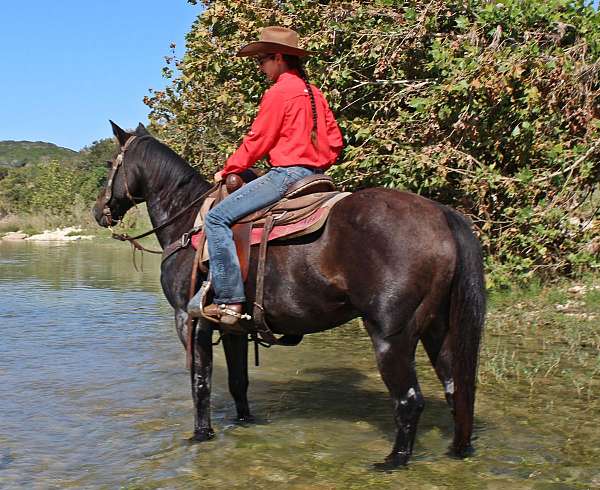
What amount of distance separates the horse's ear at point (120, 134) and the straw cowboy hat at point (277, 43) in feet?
4.92

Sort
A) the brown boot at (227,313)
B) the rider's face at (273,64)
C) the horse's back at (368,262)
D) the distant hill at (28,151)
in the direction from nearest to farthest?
the horse's back at (368,262), the brown boot at (227,313), the rider's face at (273,64), the distant hill at (28,151)

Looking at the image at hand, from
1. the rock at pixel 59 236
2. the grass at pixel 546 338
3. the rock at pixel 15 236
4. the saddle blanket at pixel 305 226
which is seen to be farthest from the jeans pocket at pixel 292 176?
the rock at pixel 15 236

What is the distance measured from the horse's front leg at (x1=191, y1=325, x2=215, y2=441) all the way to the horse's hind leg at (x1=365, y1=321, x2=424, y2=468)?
1498mm

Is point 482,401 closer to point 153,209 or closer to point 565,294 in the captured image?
point 153,209

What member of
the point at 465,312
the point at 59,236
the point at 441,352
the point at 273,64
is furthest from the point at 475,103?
the point at 59,236

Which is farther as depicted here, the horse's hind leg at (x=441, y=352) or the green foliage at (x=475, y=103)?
the green foliage at (x=475, y=103)

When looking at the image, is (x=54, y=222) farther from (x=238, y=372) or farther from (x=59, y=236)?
(x=238, y=372)

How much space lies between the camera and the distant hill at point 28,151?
475ft

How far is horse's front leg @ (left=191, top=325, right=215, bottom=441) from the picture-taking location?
5672 mm

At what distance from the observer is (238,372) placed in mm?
6152

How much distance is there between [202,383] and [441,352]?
189 cm

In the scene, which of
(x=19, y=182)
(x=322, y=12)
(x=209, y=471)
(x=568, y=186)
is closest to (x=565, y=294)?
(x=568, y=186)

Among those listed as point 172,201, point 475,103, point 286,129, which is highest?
point 475,103

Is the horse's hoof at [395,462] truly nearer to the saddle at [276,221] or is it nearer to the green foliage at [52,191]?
the saddle at [276,221]
